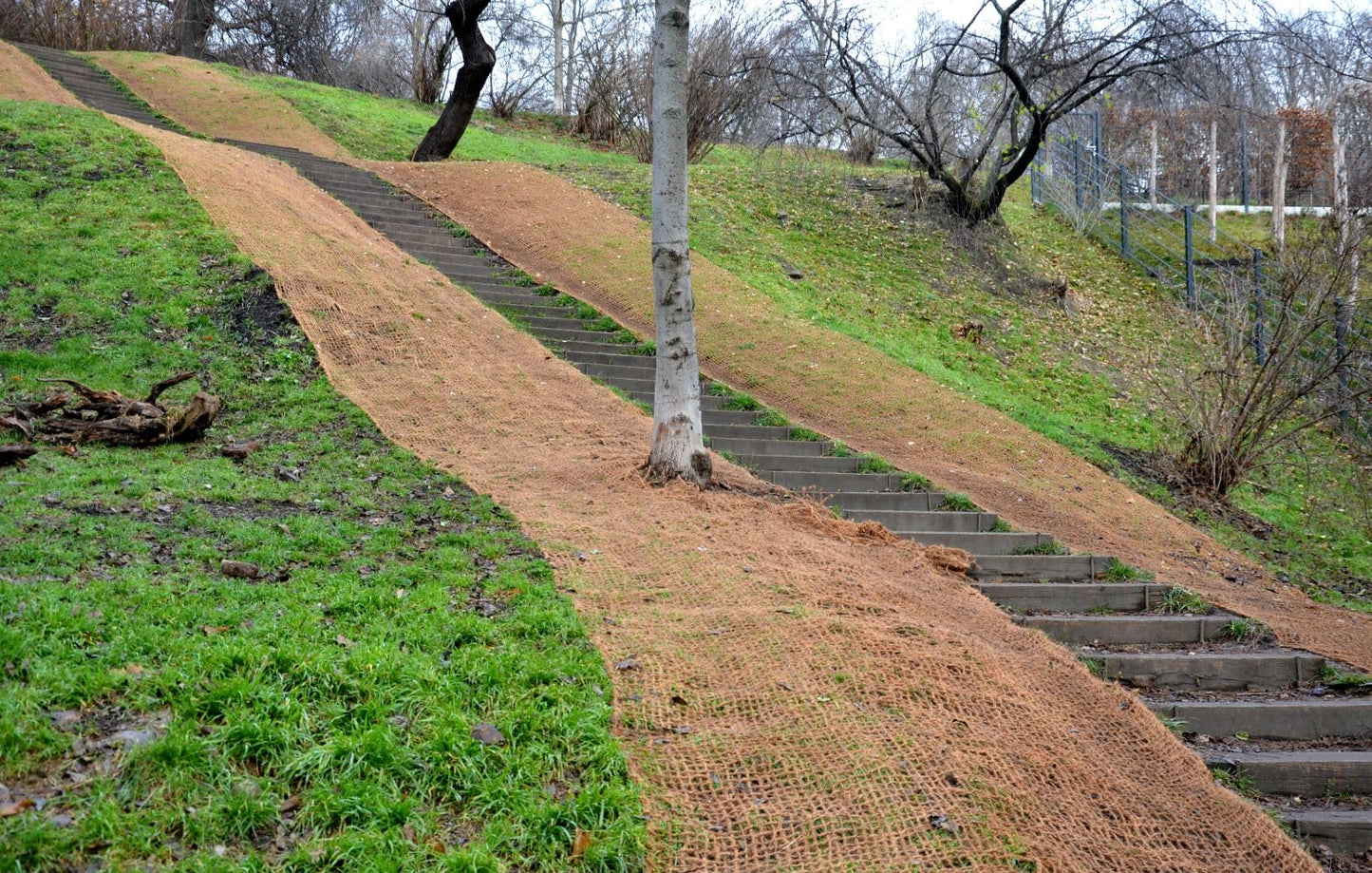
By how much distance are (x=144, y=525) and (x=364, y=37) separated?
3463 centimetres

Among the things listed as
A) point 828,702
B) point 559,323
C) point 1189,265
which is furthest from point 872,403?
point 1189,265

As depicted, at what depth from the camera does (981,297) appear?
668 inches

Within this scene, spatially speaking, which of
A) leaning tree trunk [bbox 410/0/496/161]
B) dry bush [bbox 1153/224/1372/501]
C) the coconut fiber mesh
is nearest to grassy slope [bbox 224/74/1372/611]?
dry bush [bbox 1153/224/1372/501]

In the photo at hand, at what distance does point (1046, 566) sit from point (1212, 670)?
1.61 metres

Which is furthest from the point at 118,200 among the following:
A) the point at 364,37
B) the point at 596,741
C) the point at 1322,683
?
the point at 364,37

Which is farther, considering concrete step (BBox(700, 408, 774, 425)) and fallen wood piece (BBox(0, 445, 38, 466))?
concrete step (BBox(700, 408, 774, 425))

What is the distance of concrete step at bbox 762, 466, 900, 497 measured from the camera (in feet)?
28.7

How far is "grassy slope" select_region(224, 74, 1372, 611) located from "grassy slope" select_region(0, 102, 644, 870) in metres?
7.25

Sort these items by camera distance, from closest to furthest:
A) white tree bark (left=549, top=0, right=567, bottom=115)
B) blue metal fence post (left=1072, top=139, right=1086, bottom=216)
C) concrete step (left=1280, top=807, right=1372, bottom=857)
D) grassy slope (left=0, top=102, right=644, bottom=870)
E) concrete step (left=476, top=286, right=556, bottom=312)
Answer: grassy slope (left=0, top=102, right=644, bottom=870) → concrete step (left=1280, top=807, right=1372, bottom=857) → concrete step (left=476, top=286, right=556, bottom=312) → blue metal fence post (left=1072, top=139, right=1086, bottom=216) → white tree bark (left=549, top=0, right=567, bottom=115)

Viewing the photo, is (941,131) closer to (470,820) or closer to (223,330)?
(223,330)

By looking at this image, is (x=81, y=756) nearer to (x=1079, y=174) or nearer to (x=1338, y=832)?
(x=1338, y=832)

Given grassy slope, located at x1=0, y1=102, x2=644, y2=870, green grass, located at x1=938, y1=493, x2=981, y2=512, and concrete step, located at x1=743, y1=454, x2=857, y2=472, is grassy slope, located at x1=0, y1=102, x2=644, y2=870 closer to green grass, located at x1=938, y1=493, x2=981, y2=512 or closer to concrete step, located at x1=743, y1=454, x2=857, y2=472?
concrete step, located at x1=743, y1=454, x2=857, y2=472

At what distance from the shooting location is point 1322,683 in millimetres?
5934

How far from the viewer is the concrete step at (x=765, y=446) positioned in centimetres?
940
